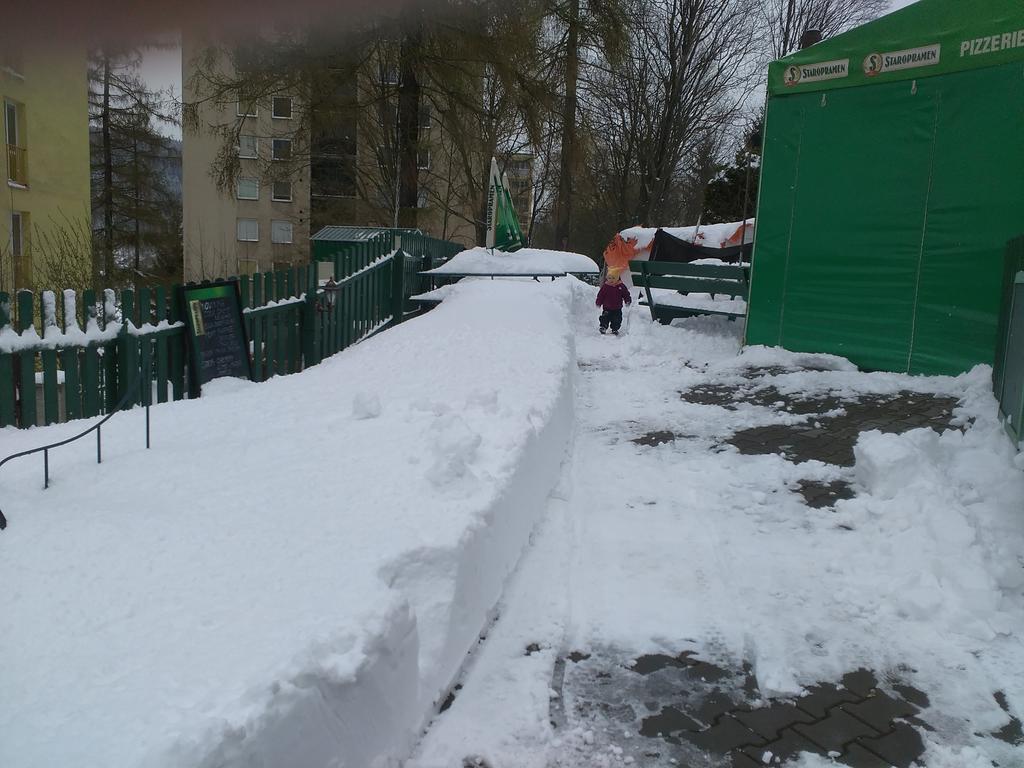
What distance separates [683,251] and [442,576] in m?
14.6

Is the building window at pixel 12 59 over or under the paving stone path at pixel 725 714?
over

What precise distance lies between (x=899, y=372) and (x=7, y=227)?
33.6ft

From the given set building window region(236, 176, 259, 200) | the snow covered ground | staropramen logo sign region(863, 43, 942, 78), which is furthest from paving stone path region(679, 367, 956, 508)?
building window region(236, 176, 259, 200)

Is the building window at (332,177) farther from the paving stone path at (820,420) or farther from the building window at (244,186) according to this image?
the paving stone path at (820,420)

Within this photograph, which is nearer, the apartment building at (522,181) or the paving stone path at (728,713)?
the paving stone path at (728,713)

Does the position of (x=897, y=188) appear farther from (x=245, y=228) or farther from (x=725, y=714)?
(x=245, y=228)

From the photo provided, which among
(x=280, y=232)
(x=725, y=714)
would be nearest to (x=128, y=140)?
(x=725, y=714)

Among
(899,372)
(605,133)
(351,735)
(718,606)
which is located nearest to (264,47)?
(351,735)

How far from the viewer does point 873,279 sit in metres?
10.1

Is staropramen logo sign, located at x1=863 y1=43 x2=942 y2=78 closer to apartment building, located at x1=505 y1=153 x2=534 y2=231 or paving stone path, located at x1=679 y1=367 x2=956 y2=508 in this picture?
paving stone path, located at x1=679 y1=367 x2=956 y2=508

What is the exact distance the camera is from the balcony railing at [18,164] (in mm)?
915

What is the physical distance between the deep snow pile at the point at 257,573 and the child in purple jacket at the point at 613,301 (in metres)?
7.66

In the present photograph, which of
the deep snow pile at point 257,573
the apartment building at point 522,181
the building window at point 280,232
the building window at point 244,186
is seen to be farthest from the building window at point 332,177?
the deep snow pile at point 257,573

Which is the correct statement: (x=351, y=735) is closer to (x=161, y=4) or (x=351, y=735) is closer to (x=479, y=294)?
(x=161, y=4)
